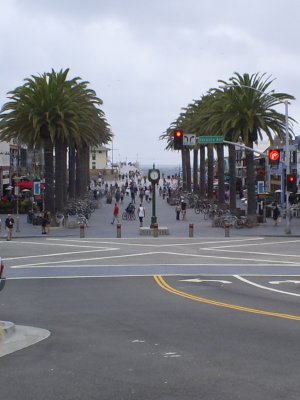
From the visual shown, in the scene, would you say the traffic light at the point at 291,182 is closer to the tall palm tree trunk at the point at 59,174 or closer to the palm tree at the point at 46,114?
the palm tree at the point at 46,114

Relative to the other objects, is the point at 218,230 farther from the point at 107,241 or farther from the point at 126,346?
the point at 126,346

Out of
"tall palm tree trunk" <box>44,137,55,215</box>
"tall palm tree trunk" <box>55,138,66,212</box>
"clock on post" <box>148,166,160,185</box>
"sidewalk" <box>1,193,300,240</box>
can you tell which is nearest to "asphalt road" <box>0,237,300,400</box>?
"sidewalk" <box>1,193,300,240</box>

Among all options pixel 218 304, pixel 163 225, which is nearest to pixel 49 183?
pixel 163 225

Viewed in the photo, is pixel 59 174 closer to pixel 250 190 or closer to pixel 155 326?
pixel 250 190

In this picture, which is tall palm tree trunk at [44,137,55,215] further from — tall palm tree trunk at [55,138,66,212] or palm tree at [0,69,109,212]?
tall palm tree trunk at [55,138,66,212]

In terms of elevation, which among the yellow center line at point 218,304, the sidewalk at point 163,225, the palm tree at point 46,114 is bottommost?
the yellow center line at point 218,304

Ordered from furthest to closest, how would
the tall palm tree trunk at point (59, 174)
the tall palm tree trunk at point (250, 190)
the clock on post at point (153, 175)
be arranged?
1. the tall palm tree trunk at point (59, 174)
2. the tall palm tree trunk at point (250, 190)
3. the clock on post at point (153, 175)

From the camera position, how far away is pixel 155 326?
13398mm

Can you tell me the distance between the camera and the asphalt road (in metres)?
8.84

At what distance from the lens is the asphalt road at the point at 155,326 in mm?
8844

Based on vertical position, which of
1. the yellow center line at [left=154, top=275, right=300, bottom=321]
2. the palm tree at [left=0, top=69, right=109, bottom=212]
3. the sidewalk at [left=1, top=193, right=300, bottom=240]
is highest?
the palm tree at [left=0, top=69, right=109, bottom=212]

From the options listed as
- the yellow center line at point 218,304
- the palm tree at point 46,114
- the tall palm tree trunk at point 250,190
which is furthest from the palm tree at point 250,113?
the yellow center line at point 218,304

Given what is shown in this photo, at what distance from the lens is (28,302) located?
1745 centimetres

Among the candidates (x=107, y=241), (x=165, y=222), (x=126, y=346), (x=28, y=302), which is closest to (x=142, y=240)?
(x=107, y=241)
